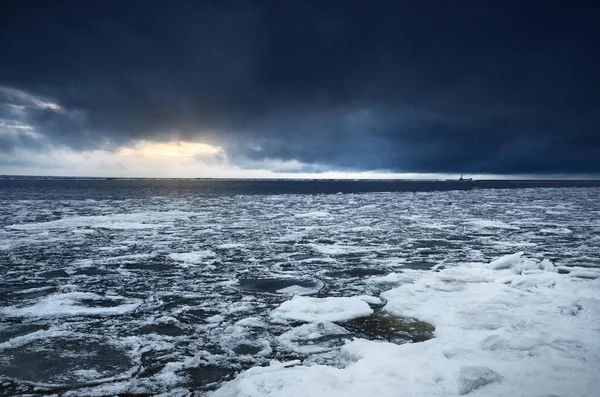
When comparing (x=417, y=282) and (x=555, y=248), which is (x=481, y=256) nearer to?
(x=555, y=248)

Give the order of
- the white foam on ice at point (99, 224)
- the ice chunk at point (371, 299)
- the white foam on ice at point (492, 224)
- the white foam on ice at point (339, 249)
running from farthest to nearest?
1. the white foam on ice at point (492, 224)
2. the white foam on ice at point (99, 224)
3. the white foam on ice at point (339, 249)
4. the ice chunk at point (371, 299)

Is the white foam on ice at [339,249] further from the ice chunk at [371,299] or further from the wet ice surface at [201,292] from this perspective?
the ice chunk at [371,299]

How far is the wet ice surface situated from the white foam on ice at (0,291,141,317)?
0.12 feet

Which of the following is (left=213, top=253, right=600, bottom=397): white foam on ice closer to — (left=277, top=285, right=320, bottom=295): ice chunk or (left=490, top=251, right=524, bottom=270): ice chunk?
(left=277, top=285, right=320, bottom=295): ice chunk

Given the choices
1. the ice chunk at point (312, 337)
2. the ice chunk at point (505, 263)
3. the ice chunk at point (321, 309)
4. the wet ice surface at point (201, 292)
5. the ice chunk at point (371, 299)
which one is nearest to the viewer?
the wet ice surface at point (201, 292)

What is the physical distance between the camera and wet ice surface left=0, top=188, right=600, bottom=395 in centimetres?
528

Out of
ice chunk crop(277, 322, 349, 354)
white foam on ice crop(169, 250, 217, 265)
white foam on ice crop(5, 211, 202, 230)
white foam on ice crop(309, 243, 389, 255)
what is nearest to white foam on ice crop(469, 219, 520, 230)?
white foam on ice crop(309, 243, 389, 255)

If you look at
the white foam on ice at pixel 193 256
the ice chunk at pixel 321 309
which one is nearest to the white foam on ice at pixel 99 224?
the white foam on ice at pixel 193 256

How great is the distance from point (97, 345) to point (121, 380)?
4.32ft

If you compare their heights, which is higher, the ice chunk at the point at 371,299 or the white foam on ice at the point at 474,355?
the white foam on ice at the point at 474,355

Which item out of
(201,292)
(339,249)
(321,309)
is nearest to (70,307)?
(201,292)

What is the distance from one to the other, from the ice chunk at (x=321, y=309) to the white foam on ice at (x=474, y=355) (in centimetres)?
23

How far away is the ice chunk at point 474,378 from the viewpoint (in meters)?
4.50

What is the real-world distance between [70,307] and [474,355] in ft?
23.5
